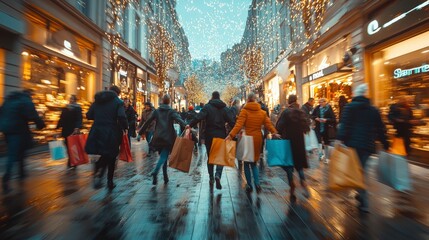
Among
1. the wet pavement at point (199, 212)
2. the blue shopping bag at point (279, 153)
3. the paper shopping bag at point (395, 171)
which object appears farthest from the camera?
the blue shopping bag at point (279, 153)

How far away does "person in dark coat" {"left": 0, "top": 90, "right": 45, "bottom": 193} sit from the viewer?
5555 millimetres

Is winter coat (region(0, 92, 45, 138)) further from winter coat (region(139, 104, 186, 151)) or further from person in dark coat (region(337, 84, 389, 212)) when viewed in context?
person in dark coat (region(337, 84, 389, 212))

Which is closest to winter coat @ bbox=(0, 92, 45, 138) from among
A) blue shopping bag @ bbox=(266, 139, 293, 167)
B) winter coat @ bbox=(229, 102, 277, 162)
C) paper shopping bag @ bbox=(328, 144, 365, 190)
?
winter coat @ bbox=(229, 102, 277, 162)

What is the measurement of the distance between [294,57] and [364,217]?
1742 centimetres

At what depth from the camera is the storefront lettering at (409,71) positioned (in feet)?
27.0

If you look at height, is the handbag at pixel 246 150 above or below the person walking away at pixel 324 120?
below

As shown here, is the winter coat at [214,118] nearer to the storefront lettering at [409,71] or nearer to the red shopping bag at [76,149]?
the red shopping bag at [76,149]

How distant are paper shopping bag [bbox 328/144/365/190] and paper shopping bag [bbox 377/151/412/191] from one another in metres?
0.80

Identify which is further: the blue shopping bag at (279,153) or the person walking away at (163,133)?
the person walking away at (163,133)

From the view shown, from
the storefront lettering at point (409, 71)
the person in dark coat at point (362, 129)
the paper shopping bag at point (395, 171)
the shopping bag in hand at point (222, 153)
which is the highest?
the storefront lettering at point (409, 71)

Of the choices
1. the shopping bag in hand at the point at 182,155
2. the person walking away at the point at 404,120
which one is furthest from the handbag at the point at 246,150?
the person walking away at the point at 404,120

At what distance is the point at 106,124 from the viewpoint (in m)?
5.42

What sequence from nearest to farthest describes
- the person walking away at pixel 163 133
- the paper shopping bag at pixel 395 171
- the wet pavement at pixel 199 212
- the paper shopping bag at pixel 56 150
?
the wet pavement at pixel 199 212 → the paper shopping bag at pixel 395 171 → the person walking away at pixel 163 133 → the paper shopping bag at pixel 56 150

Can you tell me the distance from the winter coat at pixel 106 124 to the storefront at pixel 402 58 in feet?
23.2
